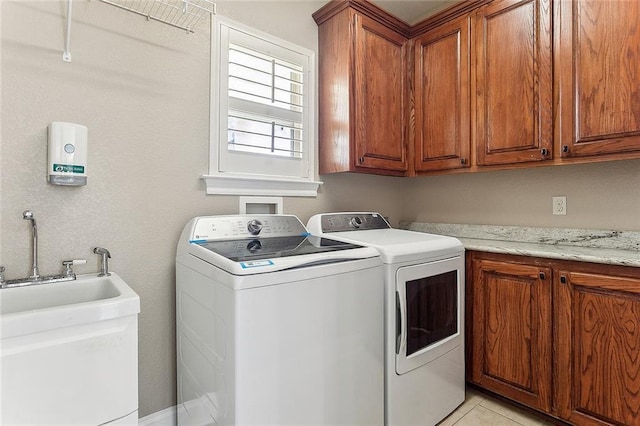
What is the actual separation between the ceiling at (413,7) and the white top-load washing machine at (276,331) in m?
1.96

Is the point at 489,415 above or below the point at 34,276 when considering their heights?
below

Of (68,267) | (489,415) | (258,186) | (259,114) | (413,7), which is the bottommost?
(489,415)

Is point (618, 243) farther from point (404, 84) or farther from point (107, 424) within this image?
point (107, 424)

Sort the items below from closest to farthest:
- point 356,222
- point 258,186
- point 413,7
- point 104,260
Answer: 1. point 104,260
2. point 258,186
3. point 356,222
4. point 413,7

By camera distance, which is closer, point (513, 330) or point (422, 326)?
point (422, 326)

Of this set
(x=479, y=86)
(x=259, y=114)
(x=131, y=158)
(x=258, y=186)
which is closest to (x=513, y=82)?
(x=479, y=86)

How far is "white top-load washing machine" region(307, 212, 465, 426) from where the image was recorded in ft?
4.95

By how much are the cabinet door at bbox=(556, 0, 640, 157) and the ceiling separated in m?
0.97

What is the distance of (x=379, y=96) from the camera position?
2.23 metres

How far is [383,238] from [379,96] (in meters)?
1.01

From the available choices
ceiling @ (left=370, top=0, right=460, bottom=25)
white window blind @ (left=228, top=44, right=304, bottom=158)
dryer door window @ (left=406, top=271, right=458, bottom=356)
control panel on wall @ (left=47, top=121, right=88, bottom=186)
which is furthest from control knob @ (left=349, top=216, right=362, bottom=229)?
ceiling @ (left=370, top=0, right=460, bottom=25)

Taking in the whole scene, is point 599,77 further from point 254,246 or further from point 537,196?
point 254,246

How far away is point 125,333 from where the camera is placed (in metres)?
1.07

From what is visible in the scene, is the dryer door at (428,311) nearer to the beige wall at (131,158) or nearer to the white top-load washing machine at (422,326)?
the white top-load washing machine at (422,326)
